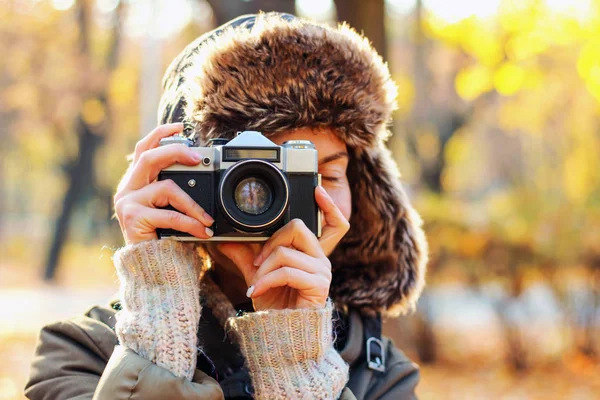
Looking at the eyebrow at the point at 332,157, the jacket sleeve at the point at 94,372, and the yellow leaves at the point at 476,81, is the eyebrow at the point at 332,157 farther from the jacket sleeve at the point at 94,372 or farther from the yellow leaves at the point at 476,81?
the yellow leaves at the point at 476,81

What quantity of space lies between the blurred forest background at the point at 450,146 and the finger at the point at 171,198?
0.34 metres

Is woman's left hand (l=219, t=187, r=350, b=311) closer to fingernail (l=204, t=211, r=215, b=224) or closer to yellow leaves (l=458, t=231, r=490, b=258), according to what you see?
fingernail (l=204, t=211, r=215, b=224)

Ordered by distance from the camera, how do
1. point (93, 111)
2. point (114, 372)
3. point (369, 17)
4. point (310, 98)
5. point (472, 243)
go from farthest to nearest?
point (93, 111), point (472, 243), point (369, 17), point (310, 98), point (114, 372)

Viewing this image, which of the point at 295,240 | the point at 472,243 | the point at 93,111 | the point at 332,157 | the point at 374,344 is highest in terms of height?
the point at 93,111

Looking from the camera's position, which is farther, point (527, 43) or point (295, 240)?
point (527, 43)

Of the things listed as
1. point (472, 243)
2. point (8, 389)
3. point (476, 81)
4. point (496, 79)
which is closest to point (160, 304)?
point (8, 389)

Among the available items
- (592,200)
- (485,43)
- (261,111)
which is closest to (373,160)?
(261,111)

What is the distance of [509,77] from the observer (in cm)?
827

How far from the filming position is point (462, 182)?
2566cm

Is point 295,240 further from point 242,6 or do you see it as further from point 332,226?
point 242,6

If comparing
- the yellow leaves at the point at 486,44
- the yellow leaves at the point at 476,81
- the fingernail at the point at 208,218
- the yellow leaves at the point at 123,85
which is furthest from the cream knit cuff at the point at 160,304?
the yellow leaves at the point at 123,85

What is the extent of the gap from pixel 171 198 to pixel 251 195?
209 millimetres

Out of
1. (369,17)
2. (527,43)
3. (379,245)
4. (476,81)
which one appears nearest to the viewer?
(379,245)

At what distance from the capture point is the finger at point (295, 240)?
180 cm
